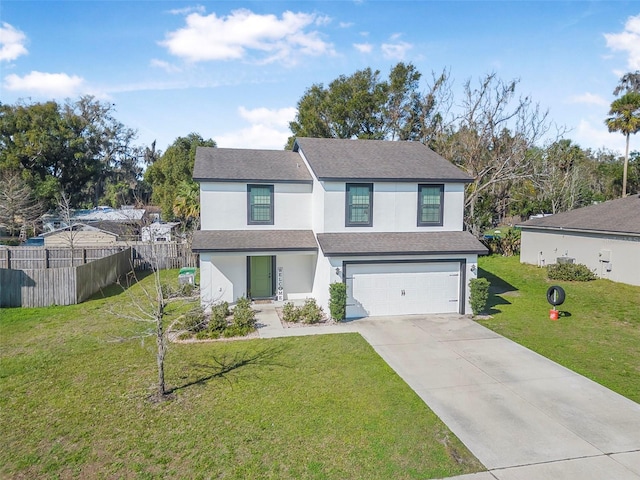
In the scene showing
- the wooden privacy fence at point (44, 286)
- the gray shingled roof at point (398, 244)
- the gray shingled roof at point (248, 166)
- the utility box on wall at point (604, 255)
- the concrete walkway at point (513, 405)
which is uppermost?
the gray shingled roof at point (248, 166)

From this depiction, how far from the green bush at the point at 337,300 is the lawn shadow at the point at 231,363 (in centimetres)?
268

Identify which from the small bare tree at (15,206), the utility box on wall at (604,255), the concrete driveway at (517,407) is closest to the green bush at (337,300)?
the concrete driveway at (517,407)

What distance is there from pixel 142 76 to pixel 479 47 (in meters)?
13.3

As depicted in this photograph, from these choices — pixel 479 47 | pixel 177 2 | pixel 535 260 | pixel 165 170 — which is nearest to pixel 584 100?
pixel 535 260

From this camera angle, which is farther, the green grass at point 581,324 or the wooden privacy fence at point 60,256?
the wooden privacy fence at point 60,256

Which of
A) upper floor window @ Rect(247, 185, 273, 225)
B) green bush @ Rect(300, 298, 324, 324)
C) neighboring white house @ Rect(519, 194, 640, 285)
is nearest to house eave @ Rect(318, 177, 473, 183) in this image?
upper floor window @ Rect(247, 185, 273, 225)

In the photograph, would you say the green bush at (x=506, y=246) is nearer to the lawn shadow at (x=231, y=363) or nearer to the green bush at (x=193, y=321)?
the lawn shadow at (x=231, y=363)

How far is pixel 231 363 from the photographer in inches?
388

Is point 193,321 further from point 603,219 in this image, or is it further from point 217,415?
point 603,219

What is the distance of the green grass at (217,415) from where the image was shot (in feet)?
19.6

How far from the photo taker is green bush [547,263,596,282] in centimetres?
1898

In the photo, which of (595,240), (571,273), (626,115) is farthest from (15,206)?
(626,115)

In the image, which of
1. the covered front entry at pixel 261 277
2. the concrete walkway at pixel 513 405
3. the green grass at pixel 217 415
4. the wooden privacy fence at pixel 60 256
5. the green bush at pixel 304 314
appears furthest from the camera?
the wooden privacy fence at pixel 60 256

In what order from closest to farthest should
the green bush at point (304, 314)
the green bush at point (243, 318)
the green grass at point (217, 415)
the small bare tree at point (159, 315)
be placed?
the green grass at point (217, 415) → the small bare tree at point (159, 315) → the green bush at point (243, 318) → the green bush at point (304, 314)
